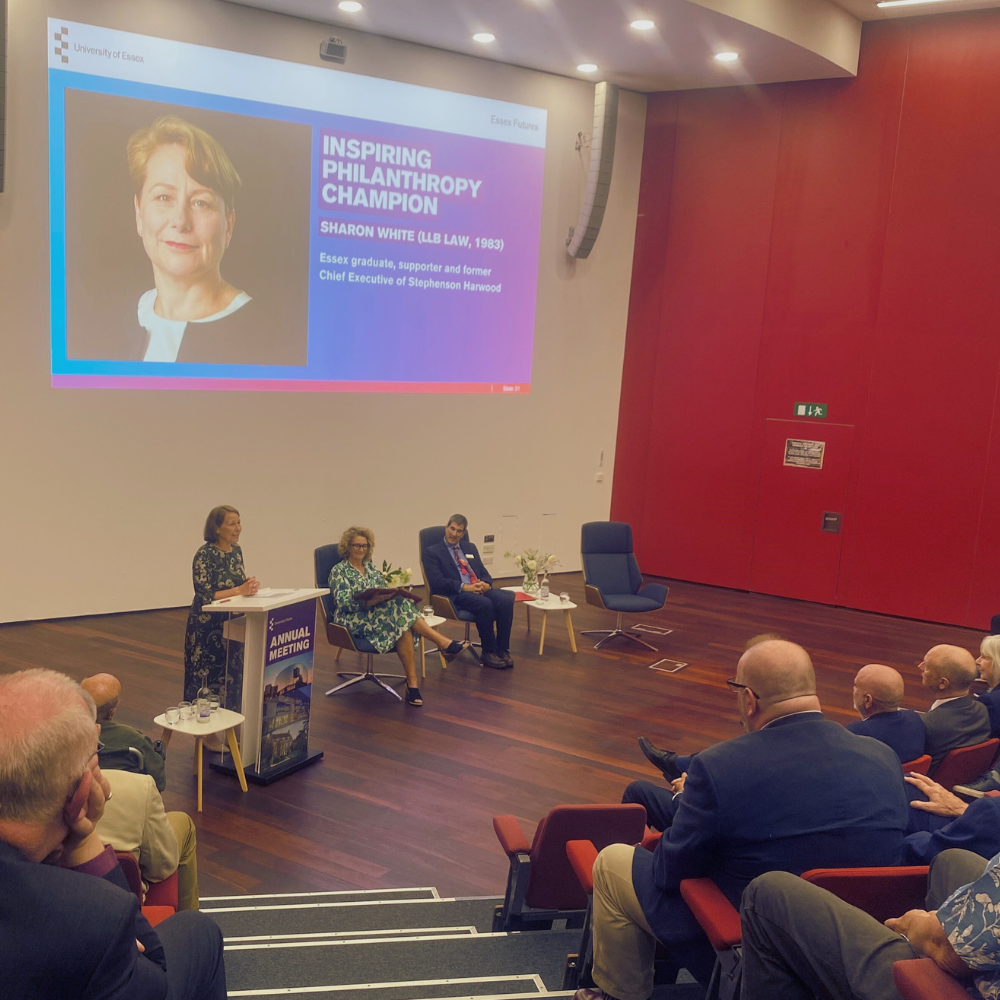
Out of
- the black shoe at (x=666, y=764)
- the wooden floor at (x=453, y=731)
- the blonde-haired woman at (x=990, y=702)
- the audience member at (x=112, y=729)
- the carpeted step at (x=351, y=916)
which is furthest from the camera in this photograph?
the wooden floor at (x=453, y=731)

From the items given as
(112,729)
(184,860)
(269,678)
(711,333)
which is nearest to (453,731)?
(269,678)

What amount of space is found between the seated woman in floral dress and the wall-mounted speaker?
465 centimetres

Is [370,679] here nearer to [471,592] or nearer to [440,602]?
[440,602]

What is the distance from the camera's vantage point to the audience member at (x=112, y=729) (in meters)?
3.54

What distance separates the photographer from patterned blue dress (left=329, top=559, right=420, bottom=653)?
6.43 m

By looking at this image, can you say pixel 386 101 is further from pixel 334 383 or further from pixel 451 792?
pixel 451 792

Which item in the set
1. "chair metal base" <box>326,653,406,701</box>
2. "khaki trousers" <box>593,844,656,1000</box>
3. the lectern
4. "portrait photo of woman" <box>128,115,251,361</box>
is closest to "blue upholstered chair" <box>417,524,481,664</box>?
"chair metal base" <box>326,653,406,701</box>

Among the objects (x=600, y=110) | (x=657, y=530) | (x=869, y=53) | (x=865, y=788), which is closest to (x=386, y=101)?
(x=600, y=110)

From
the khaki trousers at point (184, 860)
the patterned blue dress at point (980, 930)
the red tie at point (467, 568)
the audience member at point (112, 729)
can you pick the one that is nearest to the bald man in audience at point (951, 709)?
the patterned blue dress at point (980, 930)

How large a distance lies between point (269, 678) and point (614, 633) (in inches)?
148

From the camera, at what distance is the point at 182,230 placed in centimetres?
766

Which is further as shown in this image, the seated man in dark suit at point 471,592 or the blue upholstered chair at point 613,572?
the blue upholstered chair at point 613,572

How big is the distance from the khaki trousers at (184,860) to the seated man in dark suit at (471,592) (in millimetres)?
4044

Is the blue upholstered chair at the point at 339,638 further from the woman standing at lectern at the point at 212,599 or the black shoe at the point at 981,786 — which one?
the black shoe at the point at 981,786
